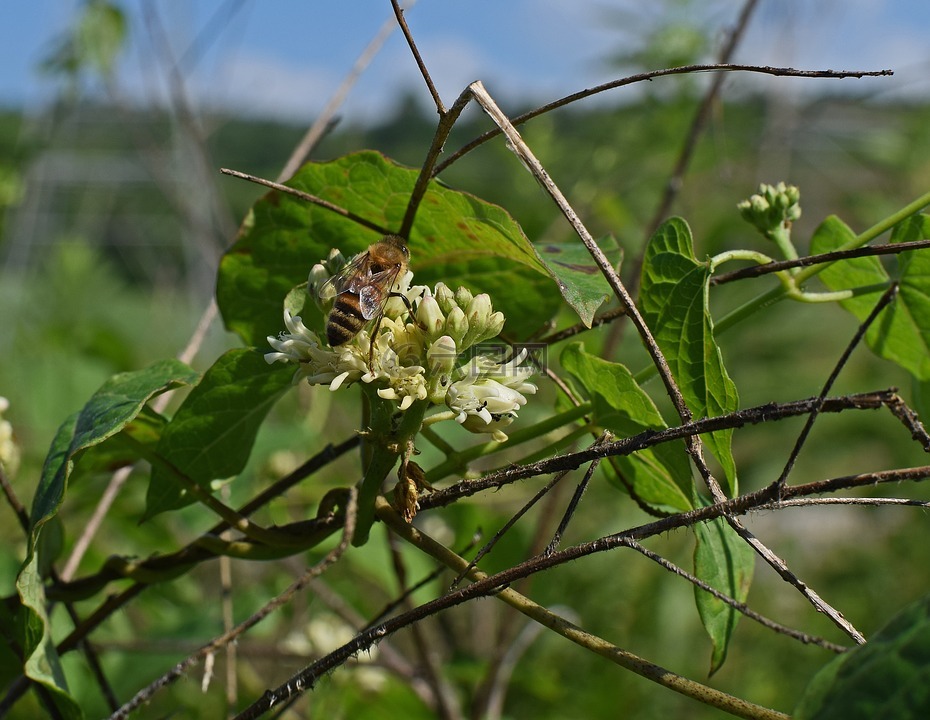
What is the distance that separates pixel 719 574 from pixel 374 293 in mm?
385

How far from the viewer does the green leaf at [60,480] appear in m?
0.69

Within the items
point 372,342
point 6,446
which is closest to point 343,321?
point 372,342

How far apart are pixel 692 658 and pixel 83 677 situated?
7.62 ft

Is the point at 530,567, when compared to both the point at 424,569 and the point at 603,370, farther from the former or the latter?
the point at 424,569

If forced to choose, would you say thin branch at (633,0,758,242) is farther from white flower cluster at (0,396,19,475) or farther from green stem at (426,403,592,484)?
white flower cluster at (0,396,19,475)

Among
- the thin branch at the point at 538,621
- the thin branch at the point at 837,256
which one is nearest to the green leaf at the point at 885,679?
the thin branch at the point at 538,621

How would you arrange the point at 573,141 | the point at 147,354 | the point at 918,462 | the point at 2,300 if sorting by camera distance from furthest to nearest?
the point at 2,300
the point at 147,354
the point at 573,141
the point at 918,462

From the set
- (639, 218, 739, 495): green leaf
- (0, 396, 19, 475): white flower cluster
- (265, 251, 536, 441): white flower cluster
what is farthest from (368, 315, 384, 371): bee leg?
(0, 396, 19, 475): white flower cluster

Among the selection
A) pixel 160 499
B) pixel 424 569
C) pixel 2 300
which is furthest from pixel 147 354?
pixel 160 499

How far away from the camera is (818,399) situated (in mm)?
565

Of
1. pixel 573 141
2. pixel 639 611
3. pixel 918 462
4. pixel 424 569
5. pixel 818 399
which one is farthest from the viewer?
pixel 573 141

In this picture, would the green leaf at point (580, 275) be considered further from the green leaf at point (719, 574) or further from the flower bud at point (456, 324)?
the green leaf at point (719, 574)

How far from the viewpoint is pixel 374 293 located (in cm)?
77

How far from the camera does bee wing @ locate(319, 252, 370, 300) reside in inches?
28.8
